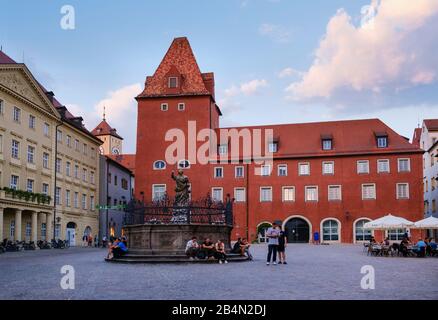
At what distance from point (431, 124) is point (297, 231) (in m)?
21.2

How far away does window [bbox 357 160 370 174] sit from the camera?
54.5 m

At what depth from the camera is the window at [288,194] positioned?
55344 millimetres

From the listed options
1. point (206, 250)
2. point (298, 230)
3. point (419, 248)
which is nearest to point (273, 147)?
point (298, 230)

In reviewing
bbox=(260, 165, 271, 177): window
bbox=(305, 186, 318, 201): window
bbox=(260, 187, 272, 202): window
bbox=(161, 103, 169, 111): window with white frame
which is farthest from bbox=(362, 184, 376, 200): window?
bbox=(161, 103, 169, 111): window with white frame

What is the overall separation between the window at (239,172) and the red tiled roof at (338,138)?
183cm

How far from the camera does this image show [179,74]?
58.0m

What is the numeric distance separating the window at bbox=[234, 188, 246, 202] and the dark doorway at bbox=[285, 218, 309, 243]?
5.04 meters

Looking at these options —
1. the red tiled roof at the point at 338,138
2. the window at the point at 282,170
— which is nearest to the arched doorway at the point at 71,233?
the red tiled roof at the point at 338,138

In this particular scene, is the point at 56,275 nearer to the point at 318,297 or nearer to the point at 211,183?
the point at 318,297

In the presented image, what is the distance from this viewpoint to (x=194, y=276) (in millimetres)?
16141

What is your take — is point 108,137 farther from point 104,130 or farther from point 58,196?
point 58,196

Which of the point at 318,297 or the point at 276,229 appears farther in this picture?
the point at 276,229
